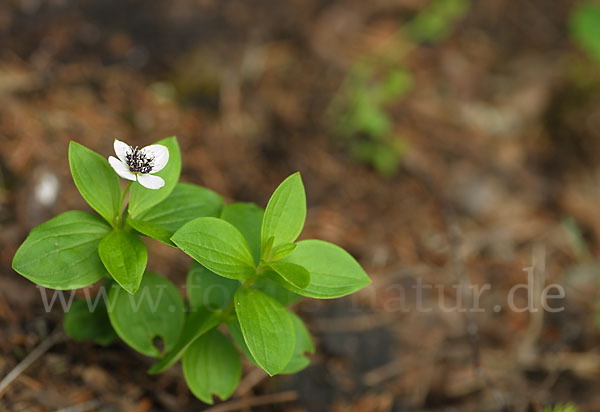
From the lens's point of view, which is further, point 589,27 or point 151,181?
point 589,27

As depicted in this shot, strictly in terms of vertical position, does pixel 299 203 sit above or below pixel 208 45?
below

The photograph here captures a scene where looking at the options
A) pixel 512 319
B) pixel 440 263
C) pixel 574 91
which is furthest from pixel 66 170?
pixel 574 91

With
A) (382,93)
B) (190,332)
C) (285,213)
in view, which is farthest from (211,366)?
(382,93)

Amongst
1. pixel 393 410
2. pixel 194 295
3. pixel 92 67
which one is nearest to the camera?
pixel 194 295

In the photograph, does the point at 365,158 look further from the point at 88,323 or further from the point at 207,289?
the point at 88,323

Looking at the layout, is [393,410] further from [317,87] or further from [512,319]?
[317,87]

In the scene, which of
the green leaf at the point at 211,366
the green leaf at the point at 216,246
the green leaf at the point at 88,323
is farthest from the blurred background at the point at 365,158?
the green leaf at the point at 216,246

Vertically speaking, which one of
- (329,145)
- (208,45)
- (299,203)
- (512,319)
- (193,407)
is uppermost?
(208,45)
